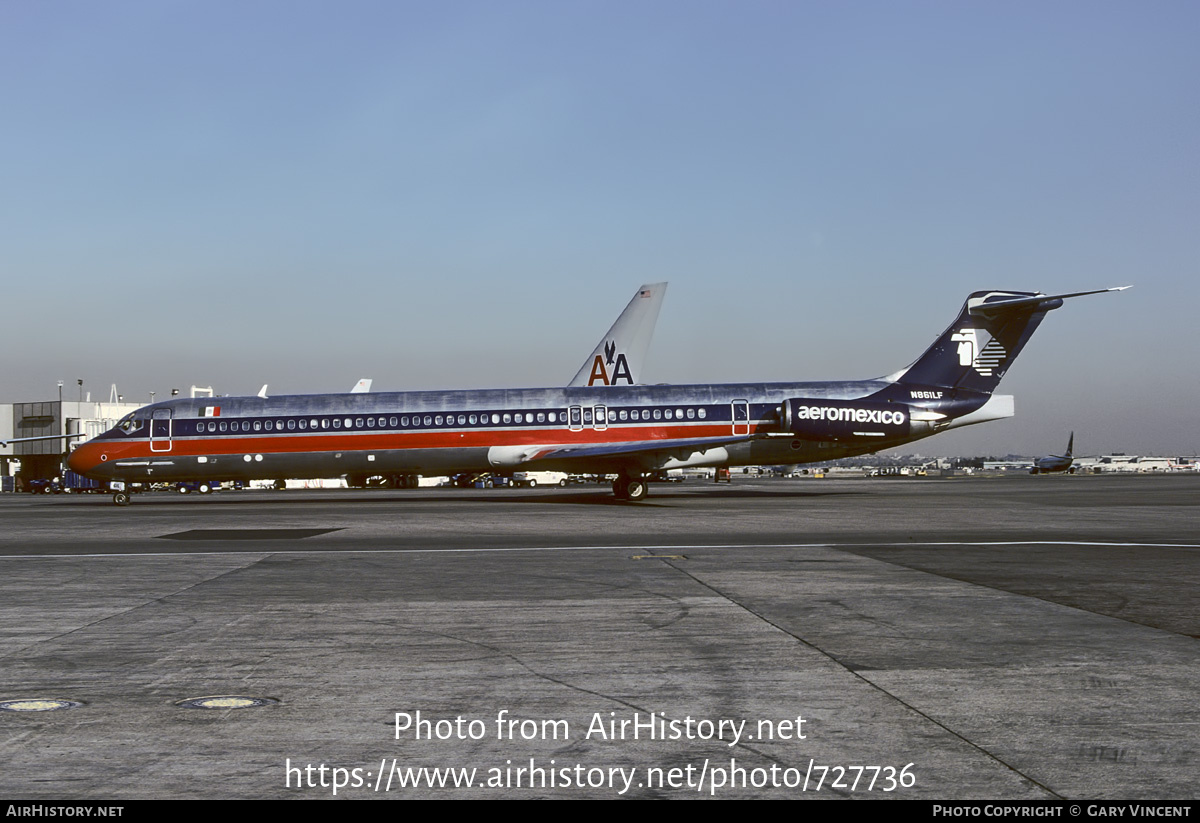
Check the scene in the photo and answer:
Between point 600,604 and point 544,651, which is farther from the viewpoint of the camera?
point 600,604

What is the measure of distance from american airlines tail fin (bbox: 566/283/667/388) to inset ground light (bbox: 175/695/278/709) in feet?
123

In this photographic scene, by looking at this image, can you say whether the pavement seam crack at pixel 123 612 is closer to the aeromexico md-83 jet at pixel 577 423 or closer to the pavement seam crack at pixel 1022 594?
the pavement seam crack at pixel 1022 594

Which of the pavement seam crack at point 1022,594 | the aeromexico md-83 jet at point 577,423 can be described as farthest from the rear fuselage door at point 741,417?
the pavement seam crack at point 1022,594

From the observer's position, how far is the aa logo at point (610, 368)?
44.2 meters

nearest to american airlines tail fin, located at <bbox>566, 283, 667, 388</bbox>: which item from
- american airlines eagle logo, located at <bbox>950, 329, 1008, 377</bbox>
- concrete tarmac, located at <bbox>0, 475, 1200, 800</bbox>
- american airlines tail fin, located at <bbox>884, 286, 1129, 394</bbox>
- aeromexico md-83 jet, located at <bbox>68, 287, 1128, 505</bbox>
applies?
aeromexico md-83 jet, located at <bbox>68, 287, 1128, 505</bbox>

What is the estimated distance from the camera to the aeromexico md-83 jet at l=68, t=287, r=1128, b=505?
35719mm

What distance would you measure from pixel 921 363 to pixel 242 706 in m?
34.6

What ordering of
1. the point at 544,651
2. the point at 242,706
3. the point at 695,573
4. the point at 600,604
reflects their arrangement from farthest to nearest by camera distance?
the point at 695,573 → the point at 600,604 → the point at 544,651 → the point at 242,706

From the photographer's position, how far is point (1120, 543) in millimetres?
18859

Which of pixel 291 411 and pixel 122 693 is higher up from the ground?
pixel 291 411

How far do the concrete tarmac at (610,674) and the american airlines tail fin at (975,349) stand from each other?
2055cm

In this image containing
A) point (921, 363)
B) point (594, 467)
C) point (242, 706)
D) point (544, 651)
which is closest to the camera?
point (242, 706)
